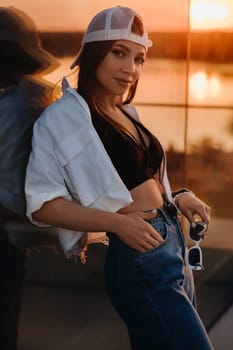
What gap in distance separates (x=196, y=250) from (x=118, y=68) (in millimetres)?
588

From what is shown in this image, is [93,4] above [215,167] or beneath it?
above

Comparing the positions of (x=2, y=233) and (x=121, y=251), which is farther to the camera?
(x=2, y=233)

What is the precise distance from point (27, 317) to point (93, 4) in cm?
113

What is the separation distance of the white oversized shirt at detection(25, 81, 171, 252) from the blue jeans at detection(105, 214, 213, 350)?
138mm

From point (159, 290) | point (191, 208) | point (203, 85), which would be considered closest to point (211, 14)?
point (203, 85)

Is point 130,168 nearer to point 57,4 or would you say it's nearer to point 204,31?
point 57,4

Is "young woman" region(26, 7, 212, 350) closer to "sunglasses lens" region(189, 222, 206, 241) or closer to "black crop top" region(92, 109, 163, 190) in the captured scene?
"black crop top" region(92, 109, 163, 190)

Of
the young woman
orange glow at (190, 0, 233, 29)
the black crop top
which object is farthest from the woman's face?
orange glow at (190, 0, 233, 29)

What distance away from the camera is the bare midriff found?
6.75 ft

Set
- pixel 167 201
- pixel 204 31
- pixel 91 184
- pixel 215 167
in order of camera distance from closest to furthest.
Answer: pixel 91 184
pixel 167 201
pixel 204 31
pixel 215 167

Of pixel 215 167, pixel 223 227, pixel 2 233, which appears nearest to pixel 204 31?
pixel 215 167

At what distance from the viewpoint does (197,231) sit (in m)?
2.33

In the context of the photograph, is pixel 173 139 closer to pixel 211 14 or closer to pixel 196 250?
pixel 211 14

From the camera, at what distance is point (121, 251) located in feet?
6.70
